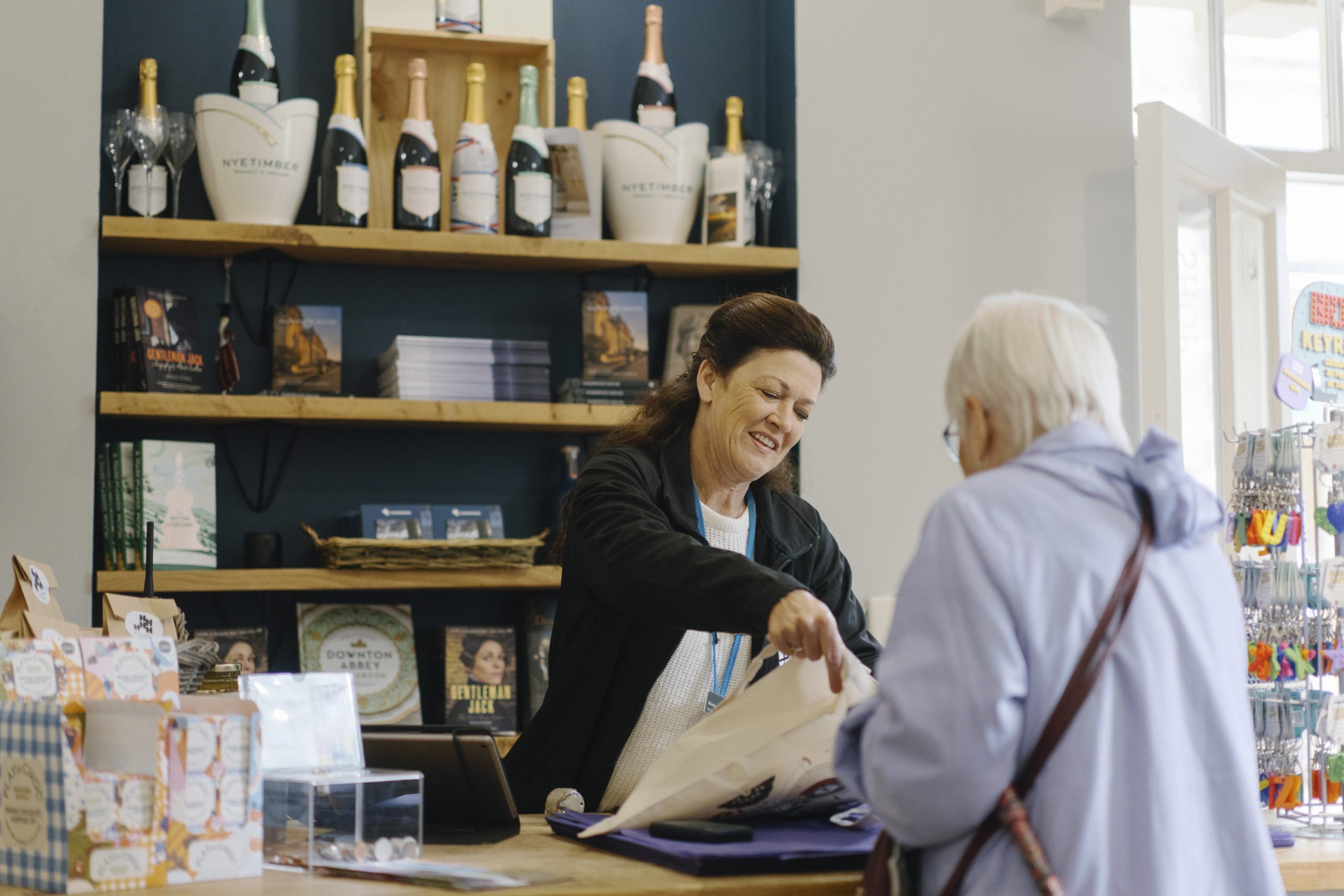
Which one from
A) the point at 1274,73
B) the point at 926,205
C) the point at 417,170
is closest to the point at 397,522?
the point at 417,170

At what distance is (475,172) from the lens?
10.9ft

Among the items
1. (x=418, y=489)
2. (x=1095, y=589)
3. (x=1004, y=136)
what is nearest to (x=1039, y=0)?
(x=1004, y=136)

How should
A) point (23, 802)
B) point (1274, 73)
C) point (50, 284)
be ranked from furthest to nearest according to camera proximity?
point (1274, 73)
point (50, 284)
point (23, 802)

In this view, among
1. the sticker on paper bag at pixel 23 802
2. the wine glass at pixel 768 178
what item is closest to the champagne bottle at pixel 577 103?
the wine glass at pixel 768 178

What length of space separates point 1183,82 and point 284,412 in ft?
8.98

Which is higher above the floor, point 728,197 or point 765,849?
point 728,197

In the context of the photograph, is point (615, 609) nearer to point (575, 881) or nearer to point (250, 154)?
point (575, 881)

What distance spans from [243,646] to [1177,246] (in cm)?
243

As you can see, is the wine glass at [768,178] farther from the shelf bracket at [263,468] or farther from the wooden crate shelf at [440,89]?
the shelf bracket at [263,468]

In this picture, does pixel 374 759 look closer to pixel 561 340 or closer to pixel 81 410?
pixel 81 410

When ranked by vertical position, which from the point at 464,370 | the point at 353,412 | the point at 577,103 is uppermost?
the point at 577,103

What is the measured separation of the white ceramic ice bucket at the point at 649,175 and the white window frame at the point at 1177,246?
3.66ft

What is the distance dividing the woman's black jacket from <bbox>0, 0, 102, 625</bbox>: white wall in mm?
1420

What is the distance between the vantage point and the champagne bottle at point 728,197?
3.45 meters
